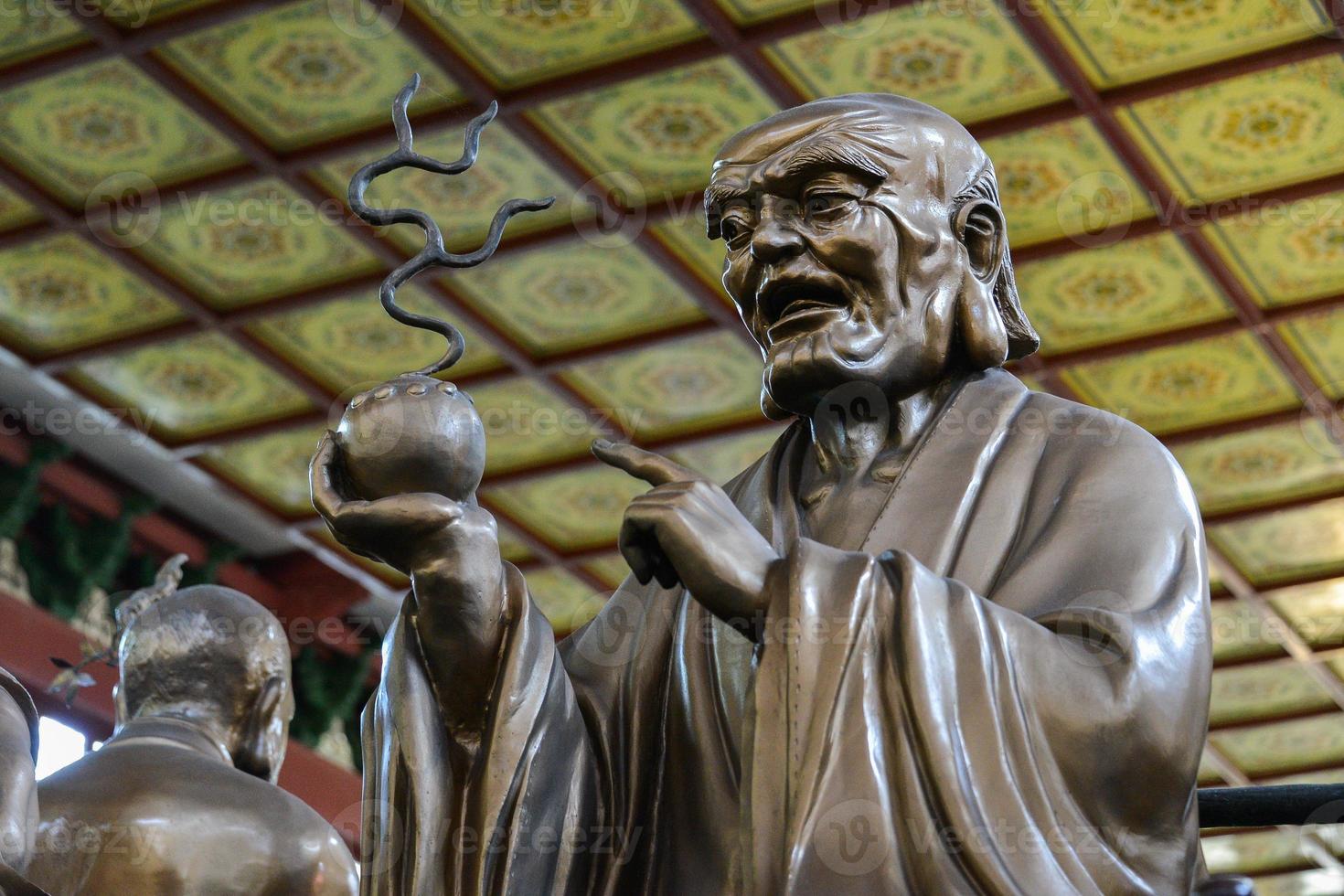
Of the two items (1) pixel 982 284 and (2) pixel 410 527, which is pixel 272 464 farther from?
(2) pixel 410 527

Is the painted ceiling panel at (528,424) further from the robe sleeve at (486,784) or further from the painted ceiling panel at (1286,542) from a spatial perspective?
the robe sleeve at (486,784)

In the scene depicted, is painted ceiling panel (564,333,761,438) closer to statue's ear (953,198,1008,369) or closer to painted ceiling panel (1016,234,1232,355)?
painted ceiling panel (1016,234,1232,355)

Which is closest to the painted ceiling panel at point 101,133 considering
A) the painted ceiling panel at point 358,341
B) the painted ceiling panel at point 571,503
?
the painted ceiling panel at point 358,341

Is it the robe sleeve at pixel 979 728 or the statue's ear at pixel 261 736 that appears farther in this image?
the statue's ear at pixel 261 736

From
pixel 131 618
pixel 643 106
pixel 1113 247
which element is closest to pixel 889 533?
pixel 131 618

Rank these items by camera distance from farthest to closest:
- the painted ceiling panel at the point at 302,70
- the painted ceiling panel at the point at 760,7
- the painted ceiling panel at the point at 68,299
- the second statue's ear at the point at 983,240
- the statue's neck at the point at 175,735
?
the painted ceiling panel at the point at 68,299 → the painted ceiling panel at the point at 302,70 → the painted ceiling panel at the point at 760,7 → the statue's neck at the point at 175,735 → the second statue's ear at the point at 983,240

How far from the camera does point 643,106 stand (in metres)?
7.30

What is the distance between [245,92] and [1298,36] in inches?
142

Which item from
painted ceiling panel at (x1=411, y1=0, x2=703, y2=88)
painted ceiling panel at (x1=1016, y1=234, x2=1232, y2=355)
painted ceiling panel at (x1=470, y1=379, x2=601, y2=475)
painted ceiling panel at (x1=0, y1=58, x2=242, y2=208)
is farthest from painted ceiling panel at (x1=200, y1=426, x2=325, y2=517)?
painted ceiling panel at (x1=1016, y1=234, x2=1232, y2=355)

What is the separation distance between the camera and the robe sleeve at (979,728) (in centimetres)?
202

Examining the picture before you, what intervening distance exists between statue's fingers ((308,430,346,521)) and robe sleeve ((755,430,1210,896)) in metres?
0.51

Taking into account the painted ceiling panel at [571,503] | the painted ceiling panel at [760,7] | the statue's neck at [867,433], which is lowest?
the statue's neck at [867,433]

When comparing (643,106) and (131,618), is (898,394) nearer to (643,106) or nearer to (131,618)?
(131,618)

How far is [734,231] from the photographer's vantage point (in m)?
2.56
